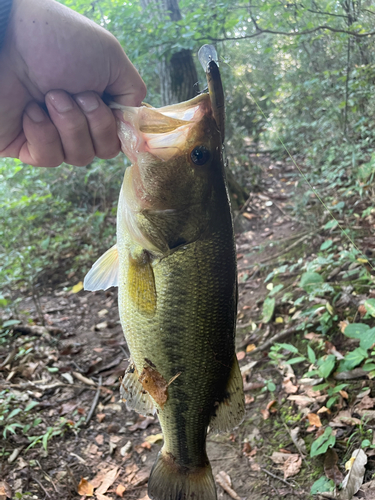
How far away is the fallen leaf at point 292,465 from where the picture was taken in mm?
2645

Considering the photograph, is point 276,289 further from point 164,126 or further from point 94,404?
point 164,126

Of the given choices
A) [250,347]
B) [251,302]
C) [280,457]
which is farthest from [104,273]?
[251,302]

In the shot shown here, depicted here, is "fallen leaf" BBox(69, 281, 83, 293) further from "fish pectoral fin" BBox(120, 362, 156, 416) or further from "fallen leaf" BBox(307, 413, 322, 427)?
"fish pectoral fin" BBox(120, 362, 156, 416)

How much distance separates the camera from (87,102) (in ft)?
5.10

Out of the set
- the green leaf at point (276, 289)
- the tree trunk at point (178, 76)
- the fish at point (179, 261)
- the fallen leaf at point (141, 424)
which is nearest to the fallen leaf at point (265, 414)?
the fallen leaf at point (141, 424)

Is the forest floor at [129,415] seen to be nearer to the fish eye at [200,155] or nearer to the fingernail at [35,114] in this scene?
the fish eye at [200,155]

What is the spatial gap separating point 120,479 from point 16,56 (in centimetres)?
308

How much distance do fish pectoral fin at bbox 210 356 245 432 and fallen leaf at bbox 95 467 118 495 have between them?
5.54 feet

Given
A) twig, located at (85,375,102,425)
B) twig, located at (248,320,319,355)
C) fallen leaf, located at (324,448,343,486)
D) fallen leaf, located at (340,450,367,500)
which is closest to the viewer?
fallen leaf, located at (340,450,367,500)

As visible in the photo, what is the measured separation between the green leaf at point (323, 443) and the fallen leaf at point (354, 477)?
0.19 meters

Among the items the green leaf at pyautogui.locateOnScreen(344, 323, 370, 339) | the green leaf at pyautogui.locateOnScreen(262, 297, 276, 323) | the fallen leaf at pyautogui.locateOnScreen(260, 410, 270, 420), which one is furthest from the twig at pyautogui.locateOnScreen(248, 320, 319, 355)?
the green leaf at pyautogui.locateOnScreen(344, 323, 370, 339)

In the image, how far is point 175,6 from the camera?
527 centimetres

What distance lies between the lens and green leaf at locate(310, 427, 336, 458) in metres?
2.50

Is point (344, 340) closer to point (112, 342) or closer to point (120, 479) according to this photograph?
point (120, 479)
